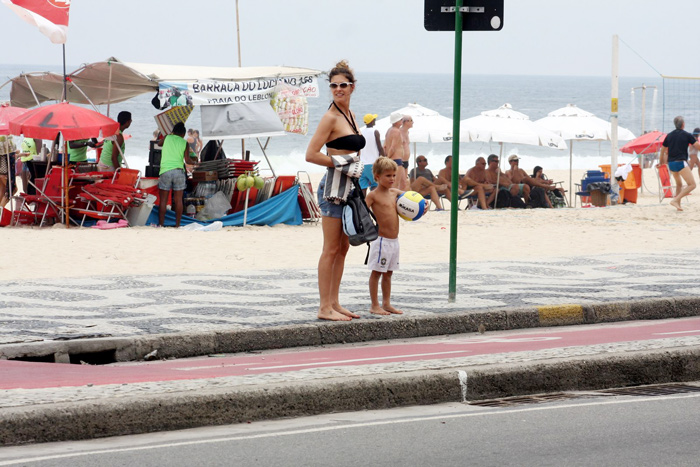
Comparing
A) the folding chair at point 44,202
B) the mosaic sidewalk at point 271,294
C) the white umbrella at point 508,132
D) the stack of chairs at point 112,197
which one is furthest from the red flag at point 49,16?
the white umbrella at point 508,132

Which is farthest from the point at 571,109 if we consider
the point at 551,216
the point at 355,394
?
the point at 355,394

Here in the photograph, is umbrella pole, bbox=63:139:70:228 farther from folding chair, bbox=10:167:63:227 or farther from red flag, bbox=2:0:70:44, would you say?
red flag, bbox=2:0:70:44

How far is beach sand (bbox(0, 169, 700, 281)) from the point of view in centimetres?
1395

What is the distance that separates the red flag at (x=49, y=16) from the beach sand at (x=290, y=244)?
10.0ft

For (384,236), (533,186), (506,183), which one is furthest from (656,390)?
(533,186)

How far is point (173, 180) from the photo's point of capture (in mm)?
18016

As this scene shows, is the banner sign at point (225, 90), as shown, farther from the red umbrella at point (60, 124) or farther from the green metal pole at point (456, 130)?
the green metal pole at point (456, 130)

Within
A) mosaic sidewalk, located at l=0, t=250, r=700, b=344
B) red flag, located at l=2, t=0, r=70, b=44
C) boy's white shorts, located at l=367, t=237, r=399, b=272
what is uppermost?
red flag, located at l=2, t=0, r=70, b=44

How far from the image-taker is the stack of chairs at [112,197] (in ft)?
59.3

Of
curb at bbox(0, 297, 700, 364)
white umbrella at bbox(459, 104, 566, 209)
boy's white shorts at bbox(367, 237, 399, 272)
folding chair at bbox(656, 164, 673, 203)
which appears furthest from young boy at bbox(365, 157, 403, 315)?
folding chair at bbox(656, 164, 673, 203)

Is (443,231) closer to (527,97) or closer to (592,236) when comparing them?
(592,236)

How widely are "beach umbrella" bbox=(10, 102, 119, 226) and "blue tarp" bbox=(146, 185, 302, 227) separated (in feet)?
6.54

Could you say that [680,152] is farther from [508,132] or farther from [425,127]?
[425,127]

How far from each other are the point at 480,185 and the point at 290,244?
29.5 feet
